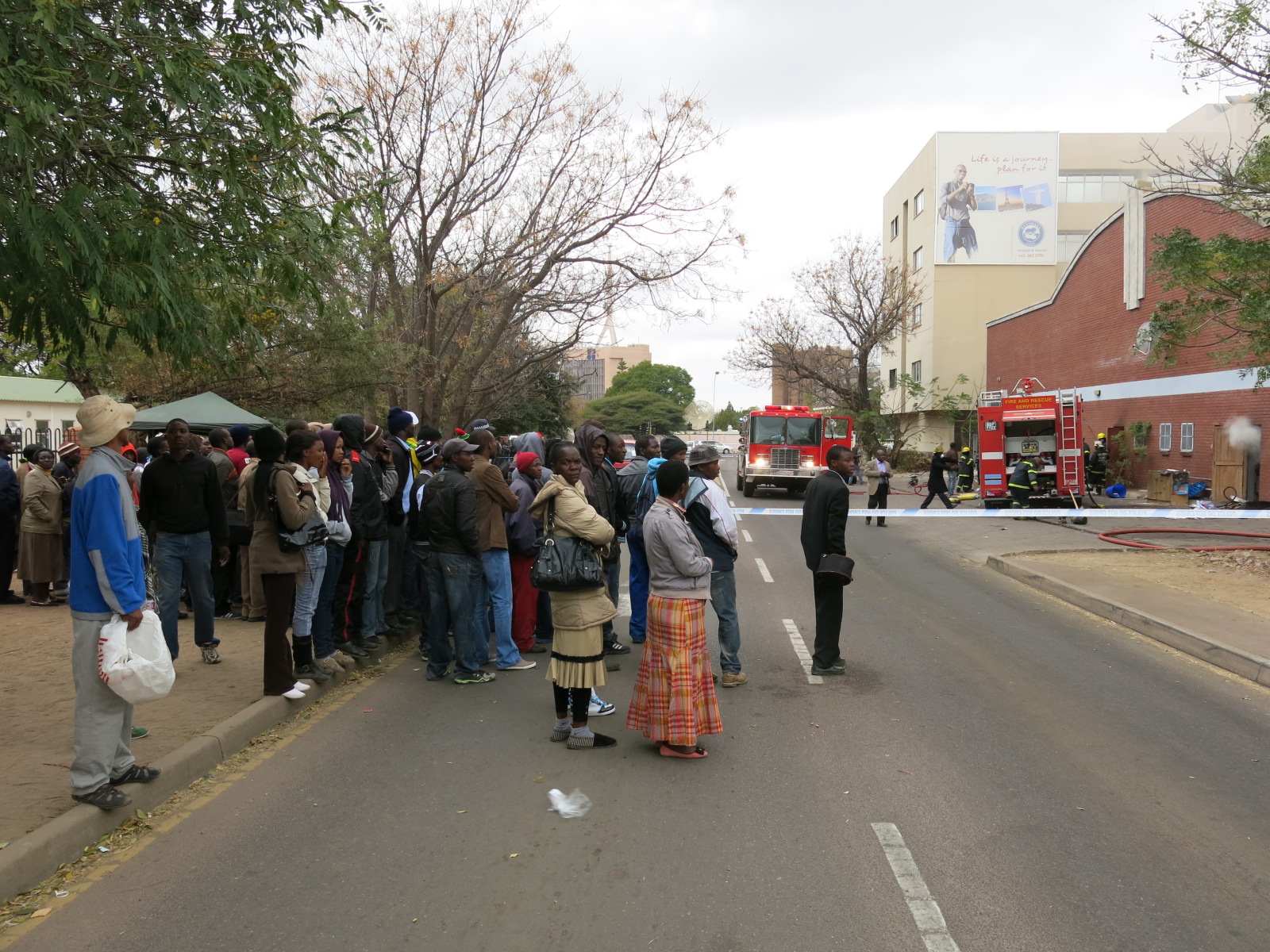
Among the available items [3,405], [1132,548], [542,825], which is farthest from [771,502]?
[3,405]

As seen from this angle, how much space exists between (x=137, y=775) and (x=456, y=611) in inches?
107

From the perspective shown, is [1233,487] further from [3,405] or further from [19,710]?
[3,405]

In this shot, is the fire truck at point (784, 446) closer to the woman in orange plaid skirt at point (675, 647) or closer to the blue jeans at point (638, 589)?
the blue jeans at point (638, 589)

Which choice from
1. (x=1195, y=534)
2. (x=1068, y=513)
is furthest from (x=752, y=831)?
A: (x=1195, y=534)

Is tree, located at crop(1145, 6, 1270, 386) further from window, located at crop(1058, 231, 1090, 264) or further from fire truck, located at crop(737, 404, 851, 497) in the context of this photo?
window, located at crop(1058, 231, 1090, 264)

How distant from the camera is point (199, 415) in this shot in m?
14.0

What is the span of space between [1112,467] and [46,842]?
1210 inches

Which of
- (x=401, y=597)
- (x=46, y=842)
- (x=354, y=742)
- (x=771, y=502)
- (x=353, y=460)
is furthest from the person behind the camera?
(x=771, y=502)

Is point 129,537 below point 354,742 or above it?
above

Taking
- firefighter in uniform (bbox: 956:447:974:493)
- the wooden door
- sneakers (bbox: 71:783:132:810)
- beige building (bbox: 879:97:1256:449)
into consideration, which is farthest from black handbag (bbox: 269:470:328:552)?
beige building (bbox: 879:97:1256:449)

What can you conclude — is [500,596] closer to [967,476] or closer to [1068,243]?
[967,476]

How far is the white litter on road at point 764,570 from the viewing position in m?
13.1

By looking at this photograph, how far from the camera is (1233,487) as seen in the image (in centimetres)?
2353

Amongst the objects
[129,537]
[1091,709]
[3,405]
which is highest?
[3,405]
